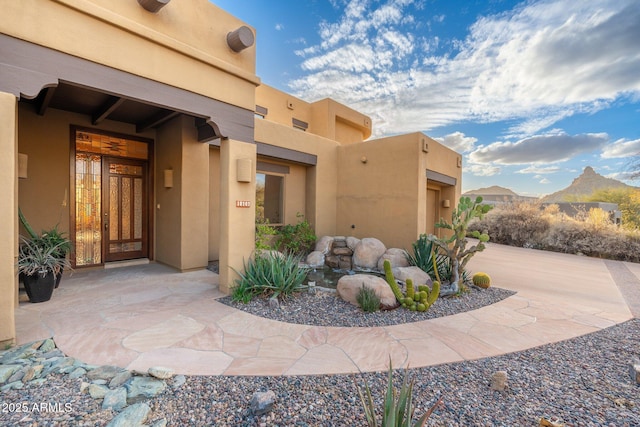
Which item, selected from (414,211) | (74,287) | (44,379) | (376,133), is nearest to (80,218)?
(74,287)

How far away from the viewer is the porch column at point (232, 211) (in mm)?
5160

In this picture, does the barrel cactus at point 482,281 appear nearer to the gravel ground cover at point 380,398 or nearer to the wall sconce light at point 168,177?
the gravel ground cover at point 380,398

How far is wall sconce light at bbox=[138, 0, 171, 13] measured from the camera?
13.1 feet

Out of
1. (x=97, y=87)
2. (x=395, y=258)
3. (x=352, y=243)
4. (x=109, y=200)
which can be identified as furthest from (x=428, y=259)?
(x=109, y=200)

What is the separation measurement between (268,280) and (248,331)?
1.32 meters

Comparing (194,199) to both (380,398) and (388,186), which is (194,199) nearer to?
(388,186)

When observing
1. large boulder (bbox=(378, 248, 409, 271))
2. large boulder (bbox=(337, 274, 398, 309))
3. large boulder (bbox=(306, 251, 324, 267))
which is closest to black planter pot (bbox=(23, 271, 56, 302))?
large boulder (bbox=(337, 274, 398, 309))

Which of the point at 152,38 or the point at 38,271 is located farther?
the point at 38,271

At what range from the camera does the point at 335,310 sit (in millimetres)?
4555

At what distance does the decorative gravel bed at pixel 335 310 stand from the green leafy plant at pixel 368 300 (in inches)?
3.3

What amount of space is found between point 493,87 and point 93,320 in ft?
43.5

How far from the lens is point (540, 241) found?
41.9 ft

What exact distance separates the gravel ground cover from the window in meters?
6.60

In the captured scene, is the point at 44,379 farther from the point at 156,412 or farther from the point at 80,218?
the point at 80,218
